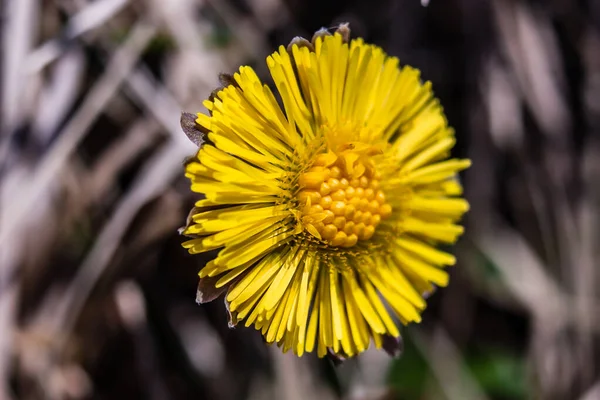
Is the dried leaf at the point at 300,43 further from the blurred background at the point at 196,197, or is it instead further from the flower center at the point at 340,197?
the blurred background at the point at 196,197

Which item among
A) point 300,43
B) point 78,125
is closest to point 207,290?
point 300,43

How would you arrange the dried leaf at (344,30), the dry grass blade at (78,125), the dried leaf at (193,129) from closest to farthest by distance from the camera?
the dried leaf at (193,129), the dried leaf at (344,30), the dry grass blade at (78,125)

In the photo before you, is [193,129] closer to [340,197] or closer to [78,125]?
[340,197]

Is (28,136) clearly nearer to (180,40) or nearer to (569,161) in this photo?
(180,40)

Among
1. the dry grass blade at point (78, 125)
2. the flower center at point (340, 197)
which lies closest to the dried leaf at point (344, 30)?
the flower center at point (340, 197)

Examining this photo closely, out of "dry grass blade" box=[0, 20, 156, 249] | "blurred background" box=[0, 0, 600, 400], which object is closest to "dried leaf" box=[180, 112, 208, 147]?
"blurred background" box=[0, 0, 600, 400]

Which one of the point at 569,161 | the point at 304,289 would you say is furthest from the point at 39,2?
the point at 569,161

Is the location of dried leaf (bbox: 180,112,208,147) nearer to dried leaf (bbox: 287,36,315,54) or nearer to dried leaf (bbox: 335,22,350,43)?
dried leaf (bbox: 287,36,315,54)
